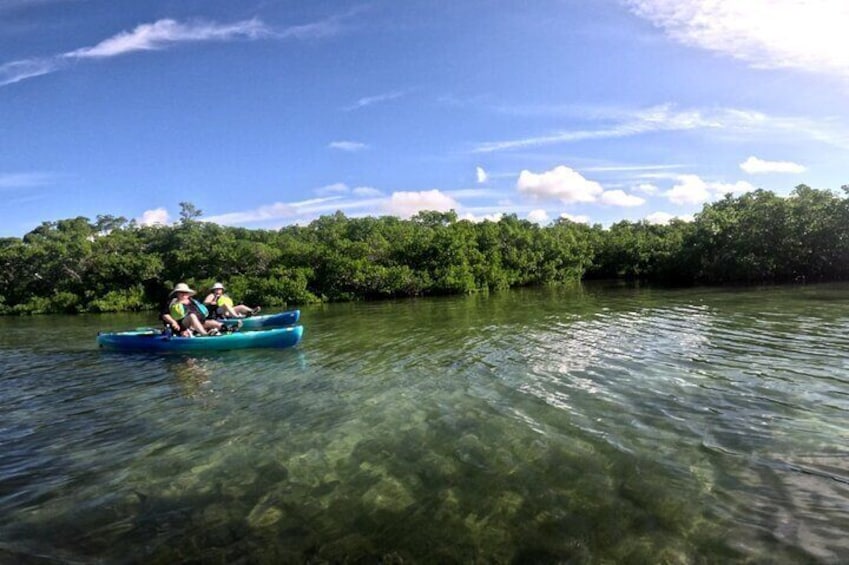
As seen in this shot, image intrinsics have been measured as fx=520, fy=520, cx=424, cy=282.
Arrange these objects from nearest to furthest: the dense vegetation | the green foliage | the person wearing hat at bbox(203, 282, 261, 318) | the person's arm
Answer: the person's arm, the person wearing hat at bbox(203, 282, 261, 318), the dense vegetation, the green foliage

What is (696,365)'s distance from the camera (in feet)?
29.4

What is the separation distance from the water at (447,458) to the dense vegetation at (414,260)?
24.8 meters

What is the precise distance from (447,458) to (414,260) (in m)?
32.5

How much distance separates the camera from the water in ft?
12.6

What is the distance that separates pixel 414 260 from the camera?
37.7 m

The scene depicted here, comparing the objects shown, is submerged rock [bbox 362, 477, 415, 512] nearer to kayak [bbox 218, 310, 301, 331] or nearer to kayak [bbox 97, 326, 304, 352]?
kayak [bbox 97, 326, 304, 352]

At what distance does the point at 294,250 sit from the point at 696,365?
32160 millimetres

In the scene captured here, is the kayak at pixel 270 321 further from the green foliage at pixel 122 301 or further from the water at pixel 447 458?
the green foliage at pixel 122 301

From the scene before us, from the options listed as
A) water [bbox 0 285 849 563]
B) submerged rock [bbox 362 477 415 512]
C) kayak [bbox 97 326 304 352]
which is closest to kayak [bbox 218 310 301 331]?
kayak [bbox 97 326 304 352]

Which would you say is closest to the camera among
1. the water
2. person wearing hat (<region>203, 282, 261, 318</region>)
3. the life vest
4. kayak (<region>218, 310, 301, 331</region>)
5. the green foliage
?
A: the water

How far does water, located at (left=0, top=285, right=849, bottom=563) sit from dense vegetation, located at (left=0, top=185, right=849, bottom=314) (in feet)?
81.3

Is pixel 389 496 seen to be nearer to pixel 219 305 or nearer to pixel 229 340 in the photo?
pixel 229 340

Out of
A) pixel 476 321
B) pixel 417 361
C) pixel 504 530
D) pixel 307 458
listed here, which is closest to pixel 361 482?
pixel 307 458

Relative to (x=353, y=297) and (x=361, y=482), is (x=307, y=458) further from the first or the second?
(x=353, y=297)
